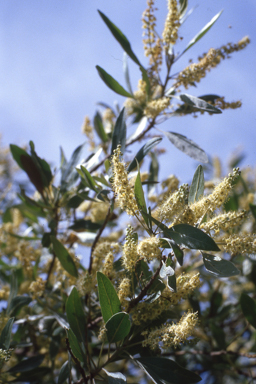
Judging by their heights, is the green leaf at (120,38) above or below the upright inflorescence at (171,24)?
above

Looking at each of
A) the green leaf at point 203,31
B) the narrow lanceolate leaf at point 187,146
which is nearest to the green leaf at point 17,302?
the narrow lanceolate leaf at point 187,146

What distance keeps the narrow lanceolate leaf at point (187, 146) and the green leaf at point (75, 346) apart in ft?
3.12

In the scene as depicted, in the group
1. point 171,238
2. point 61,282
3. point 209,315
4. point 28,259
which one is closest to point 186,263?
point 209,315

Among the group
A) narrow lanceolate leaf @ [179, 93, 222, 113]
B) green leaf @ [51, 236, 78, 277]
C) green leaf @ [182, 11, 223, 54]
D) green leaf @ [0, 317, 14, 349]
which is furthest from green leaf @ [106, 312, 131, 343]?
green leaf @ [182, 11, 223, 54]

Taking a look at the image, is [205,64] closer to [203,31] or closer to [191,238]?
[203,31]

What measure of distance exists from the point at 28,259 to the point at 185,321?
45.4 inches

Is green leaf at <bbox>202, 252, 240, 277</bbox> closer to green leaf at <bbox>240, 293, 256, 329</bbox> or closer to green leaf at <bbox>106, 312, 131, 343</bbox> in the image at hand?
green leaf at <bbox>106, 312, 131, 343</bbox>

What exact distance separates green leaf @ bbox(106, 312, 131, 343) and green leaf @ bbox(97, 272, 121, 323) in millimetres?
48

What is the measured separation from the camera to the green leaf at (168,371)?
1229 millimetres

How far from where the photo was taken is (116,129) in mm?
1688

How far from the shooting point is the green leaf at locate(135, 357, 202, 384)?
123 cm

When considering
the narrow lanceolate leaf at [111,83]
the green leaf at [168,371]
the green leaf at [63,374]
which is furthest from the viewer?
the narrow lanceolate leaf at [111,83]

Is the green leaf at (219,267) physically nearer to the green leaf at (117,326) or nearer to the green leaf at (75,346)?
the green leaf at (117,326)

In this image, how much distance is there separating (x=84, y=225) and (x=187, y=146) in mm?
784
